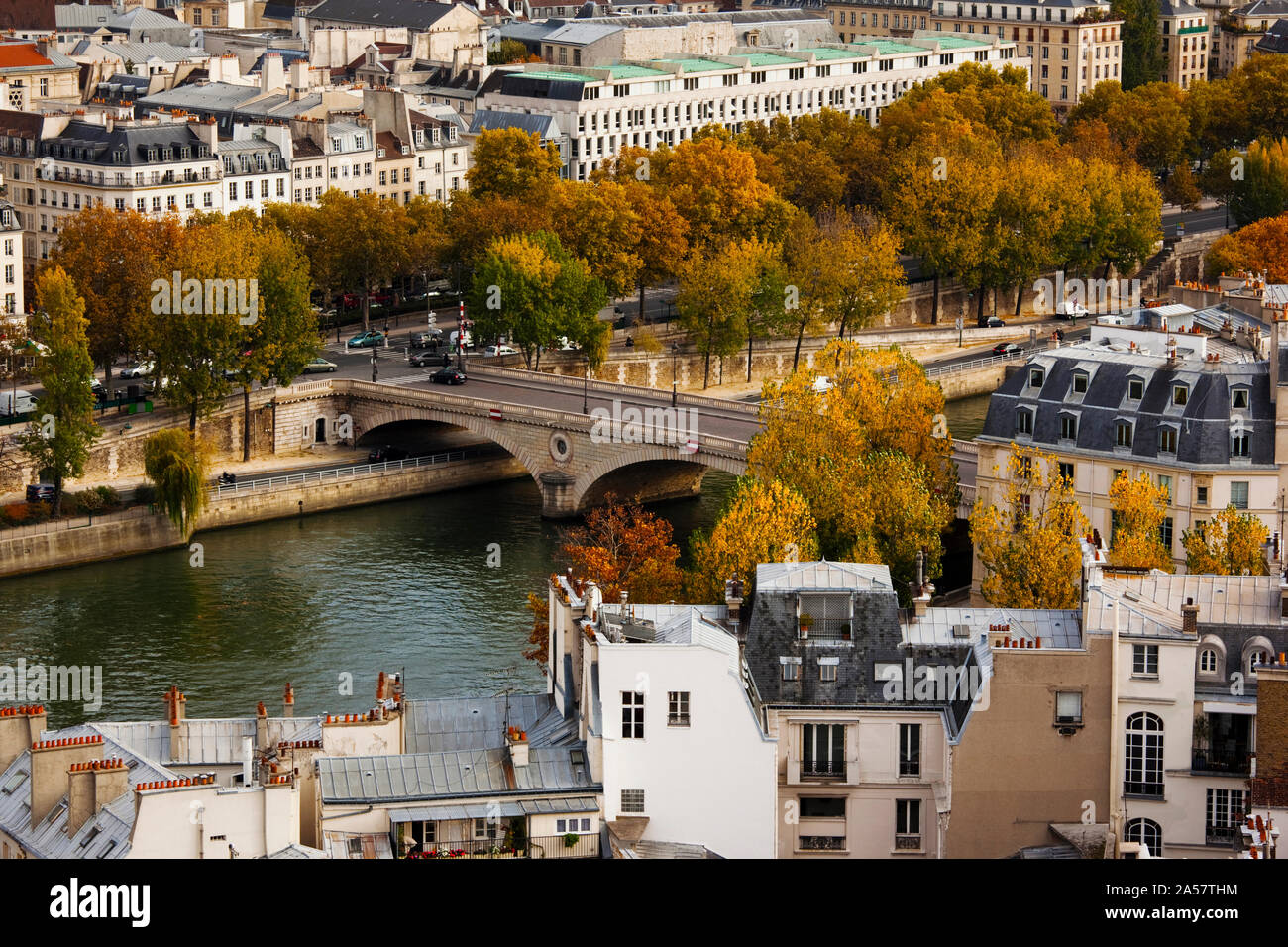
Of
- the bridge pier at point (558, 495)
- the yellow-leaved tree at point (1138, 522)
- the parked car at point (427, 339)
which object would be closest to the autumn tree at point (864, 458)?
the yellow-leaved tree at point (1138, 522)

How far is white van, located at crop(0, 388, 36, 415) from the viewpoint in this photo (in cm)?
6552

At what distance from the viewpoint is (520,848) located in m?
23.7

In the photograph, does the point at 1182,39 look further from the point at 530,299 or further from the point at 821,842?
the point at 821,842

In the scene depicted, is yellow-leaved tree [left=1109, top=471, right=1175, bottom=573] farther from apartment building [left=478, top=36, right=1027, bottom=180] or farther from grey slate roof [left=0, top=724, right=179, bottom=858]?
apartment building [left=478, top=36, right=1027, bottom=180]

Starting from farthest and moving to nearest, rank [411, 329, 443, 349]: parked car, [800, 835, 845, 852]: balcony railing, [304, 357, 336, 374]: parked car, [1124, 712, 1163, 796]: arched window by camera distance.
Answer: [411, 329, 443, 349]: parked car
[304, 357, 336, 374]: parked car
[800, 835, 845, 852]: balcony railing
[1124, 712, 1163, 796]: arched window

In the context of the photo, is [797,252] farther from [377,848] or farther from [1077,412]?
[377,848]

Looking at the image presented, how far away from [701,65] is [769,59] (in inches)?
203

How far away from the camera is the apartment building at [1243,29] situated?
5797 inches

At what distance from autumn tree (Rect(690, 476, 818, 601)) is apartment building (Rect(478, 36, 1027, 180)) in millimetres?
60306

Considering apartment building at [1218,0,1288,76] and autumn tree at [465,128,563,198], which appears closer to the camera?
autumn tree at [465,128,563,198]

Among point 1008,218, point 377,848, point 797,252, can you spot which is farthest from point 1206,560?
point 1008,218

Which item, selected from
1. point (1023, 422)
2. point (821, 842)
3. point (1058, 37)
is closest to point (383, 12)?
point (1058, 37)

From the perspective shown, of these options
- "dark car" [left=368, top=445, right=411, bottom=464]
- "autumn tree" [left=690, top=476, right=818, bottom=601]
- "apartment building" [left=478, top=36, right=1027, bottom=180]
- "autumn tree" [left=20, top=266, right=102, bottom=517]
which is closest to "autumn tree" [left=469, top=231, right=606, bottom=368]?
"dark car" [left=368, top=445, right=411, bottom=464]

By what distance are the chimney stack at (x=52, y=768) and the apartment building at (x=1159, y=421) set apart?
25.9m
